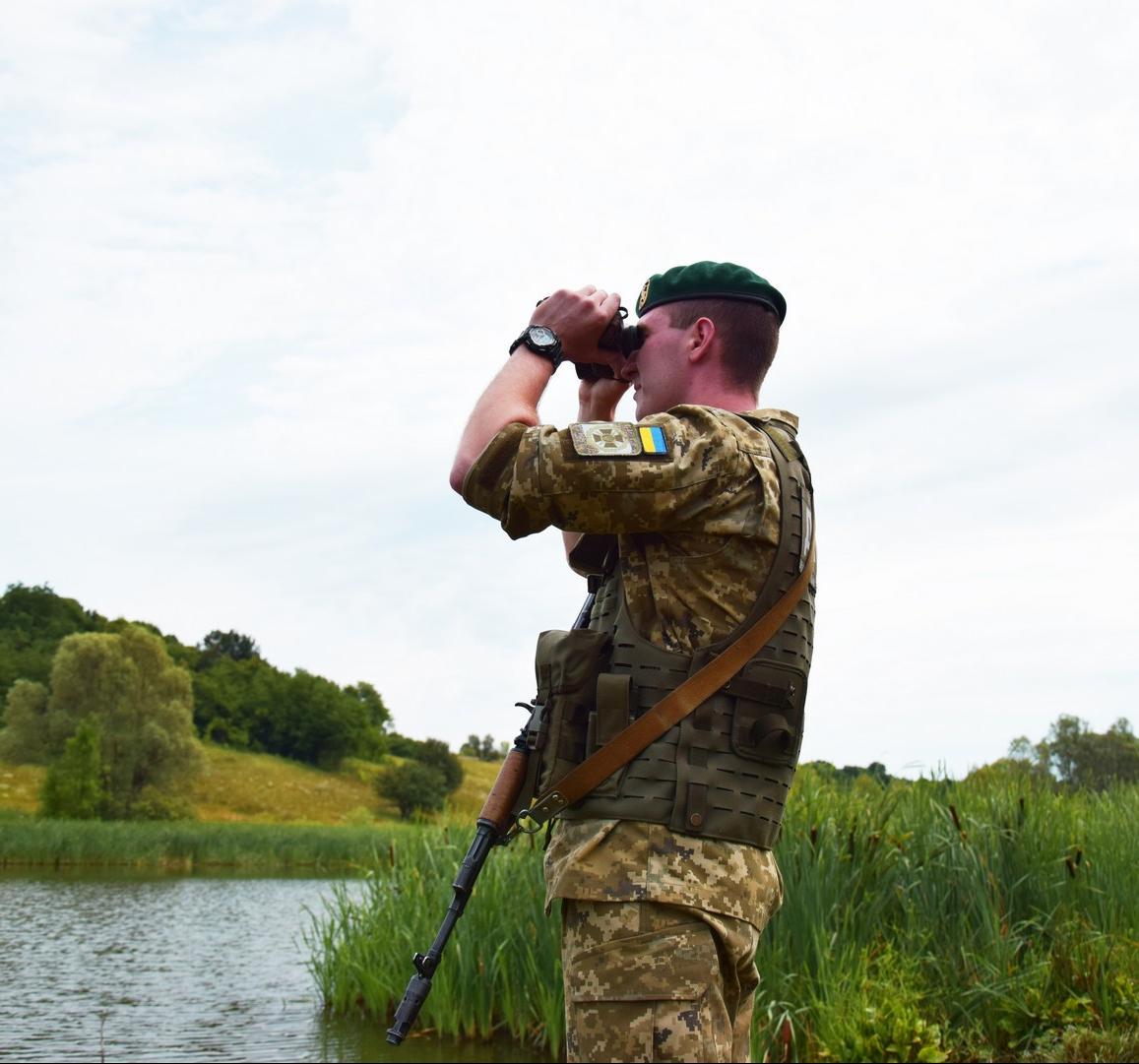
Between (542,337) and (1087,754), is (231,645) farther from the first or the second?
(542,337)

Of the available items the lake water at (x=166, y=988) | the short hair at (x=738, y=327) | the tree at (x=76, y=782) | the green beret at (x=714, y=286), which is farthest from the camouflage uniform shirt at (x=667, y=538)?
the tree at (x=76, y=782)

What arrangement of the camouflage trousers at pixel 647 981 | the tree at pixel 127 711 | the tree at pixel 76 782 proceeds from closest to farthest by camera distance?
the camouflage trousers at pixel 647 981 → the tree at pixel 76 782 → the tree at pixel 127 711

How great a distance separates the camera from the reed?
626 centimetres

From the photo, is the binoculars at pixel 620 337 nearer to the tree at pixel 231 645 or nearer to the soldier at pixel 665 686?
the soldier at pixel 665 686

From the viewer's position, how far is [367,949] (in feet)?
28.1

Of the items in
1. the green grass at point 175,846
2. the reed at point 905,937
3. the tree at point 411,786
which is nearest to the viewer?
the reed at point 905,937

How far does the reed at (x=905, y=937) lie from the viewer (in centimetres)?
626

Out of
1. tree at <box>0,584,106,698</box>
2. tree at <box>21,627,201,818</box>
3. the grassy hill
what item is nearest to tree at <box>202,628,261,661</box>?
tree at <box>0,584,106,698</box>

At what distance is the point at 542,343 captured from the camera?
2504mm

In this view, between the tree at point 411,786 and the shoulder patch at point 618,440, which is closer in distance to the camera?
the shoulder patch at point 618,440

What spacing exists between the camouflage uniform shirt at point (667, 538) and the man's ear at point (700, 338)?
226 millimetres

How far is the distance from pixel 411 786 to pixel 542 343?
70.8 metres

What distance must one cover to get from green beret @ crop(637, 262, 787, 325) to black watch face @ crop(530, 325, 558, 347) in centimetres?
26

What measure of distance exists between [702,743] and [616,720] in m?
0.17
